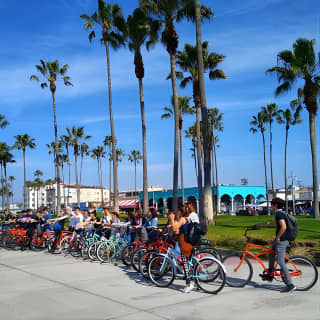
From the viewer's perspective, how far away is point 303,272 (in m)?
7.57

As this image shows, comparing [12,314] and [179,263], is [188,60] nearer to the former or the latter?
[179,263]

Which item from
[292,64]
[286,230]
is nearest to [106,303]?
[286,230]

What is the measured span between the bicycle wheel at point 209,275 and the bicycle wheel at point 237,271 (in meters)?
0.41

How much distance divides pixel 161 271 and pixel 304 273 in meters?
2.89

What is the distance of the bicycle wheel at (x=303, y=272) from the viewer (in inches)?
295

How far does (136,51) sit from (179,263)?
20.5 meters

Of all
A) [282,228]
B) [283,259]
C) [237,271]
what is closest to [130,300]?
[237,271]

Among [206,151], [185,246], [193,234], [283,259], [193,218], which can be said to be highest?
[206,151]

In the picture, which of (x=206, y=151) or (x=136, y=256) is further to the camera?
(x=206, y=151)

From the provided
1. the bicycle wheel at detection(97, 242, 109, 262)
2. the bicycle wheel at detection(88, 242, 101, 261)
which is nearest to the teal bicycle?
the bicycle wheel at detection(97, 242, 109, 262)

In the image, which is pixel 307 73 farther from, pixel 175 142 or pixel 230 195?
pixel 230 195

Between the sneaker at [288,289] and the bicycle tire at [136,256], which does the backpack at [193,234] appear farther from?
the bicycle tire at [136,256]

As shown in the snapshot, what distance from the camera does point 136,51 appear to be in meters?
26.4

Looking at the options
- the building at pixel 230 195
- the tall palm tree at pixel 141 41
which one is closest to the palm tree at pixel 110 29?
the tall palm tree at pixel 141 41
